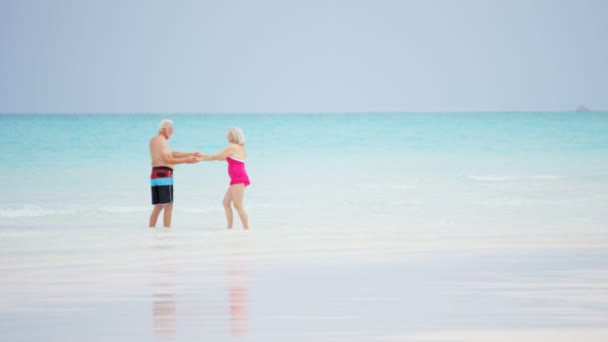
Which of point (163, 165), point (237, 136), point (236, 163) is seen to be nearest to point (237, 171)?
point (236, 163)

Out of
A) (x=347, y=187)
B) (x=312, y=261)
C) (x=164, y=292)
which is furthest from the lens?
(x=347, y=187)

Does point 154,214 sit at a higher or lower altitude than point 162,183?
lower

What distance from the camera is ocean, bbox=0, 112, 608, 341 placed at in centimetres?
668

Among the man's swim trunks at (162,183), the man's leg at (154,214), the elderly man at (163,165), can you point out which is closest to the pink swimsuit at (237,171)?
the elderly man at (163,165)

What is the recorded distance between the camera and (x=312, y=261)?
959cm

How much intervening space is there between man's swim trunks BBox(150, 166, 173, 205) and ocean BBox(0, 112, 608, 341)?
416 mm

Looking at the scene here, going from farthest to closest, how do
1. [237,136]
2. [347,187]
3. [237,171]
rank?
1. [347,187]
2. [237,171]
3. [237,136]

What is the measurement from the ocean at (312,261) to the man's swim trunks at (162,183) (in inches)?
16.4

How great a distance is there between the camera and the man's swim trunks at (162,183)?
1269 cm

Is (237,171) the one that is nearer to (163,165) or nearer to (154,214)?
(163,165)

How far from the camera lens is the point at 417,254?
1005 centimetres

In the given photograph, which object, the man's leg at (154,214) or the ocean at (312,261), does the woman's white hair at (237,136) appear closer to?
the ocean at (312,261)

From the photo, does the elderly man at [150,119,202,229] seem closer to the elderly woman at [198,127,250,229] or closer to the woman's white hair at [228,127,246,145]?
the elderly woman at [198,127,250,229]

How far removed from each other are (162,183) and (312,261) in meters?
3.62
